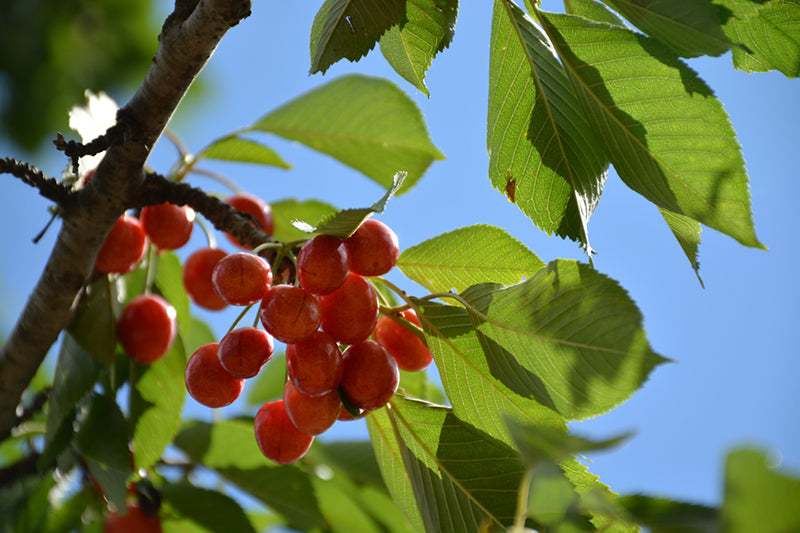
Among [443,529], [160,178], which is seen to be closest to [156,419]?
[160,178]

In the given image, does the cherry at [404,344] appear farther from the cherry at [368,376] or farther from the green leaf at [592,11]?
the green leaf at [592,11]

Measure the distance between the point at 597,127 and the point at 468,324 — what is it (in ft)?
1.02

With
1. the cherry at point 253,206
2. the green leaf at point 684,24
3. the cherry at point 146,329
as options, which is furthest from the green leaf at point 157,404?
the green leaf at point 684,24

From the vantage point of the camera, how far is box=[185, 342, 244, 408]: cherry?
0.84 metres

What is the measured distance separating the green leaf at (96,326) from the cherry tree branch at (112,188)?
0.18ft

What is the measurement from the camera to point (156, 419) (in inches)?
47.8

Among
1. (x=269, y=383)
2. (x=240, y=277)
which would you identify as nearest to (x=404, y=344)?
(x=240, y=277)

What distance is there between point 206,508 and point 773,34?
129 centimetres

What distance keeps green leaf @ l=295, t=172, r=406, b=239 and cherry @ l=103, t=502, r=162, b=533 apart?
889mm

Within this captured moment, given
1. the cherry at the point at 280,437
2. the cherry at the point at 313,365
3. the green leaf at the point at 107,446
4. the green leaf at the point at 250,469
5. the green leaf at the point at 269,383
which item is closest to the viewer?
the cherry at the point at 313,365

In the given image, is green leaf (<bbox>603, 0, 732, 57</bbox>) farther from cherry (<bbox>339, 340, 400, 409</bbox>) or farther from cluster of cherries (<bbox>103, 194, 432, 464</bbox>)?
cherry (<bbox>339, 340, 400, 409</bbox>)

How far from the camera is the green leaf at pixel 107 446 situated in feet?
3.35

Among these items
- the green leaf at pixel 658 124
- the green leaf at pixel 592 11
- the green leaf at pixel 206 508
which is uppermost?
the green leaf at pixel 592 11

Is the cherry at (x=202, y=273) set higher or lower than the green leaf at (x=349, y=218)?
higher
